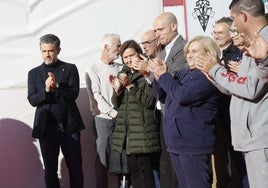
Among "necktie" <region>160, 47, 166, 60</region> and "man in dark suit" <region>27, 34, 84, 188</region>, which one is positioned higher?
"necktie" <region>160, 47, 166, 60</region>

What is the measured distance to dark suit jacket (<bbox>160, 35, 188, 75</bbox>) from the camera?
12.9ft

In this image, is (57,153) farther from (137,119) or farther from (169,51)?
(169,51)

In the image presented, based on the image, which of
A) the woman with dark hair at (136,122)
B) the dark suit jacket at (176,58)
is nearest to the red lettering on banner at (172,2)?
the woman with dark hair at (136,122)

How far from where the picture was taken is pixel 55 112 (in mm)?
4527

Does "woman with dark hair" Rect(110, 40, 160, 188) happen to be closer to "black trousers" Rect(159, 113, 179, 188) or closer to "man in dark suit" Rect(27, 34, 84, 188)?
"black trousers" Rect(159, 113, 179, 188)

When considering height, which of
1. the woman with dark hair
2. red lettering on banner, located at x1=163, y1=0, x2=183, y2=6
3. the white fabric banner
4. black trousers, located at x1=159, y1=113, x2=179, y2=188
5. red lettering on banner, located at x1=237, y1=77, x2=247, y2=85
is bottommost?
black trousers, located at x1=159, y1=113, x2=179, y2=188

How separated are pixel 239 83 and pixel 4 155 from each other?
9.52 feet

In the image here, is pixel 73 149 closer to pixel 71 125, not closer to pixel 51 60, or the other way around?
pixel 71 125

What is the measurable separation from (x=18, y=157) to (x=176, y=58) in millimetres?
1946

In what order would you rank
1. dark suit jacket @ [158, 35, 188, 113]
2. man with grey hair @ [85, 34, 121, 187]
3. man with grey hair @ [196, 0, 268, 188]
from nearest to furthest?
man with grey hair @ [196, 0, 268, 188] → dark suit jacket @ [158, 35, 188, 113] → man with grey hair @ [85, 34, 121, 187]

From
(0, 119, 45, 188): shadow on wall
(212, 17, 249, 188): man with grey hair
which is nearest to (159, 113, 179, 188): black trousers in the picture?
(212, 17, 249, 188): man with grey hair

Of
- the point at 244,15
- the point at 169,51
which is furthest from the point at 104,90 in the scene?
the point at 244,15

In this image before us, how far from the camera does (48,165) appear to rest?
4617mm

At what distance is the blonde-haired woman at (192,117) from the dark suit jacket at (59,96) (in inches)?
48.5
